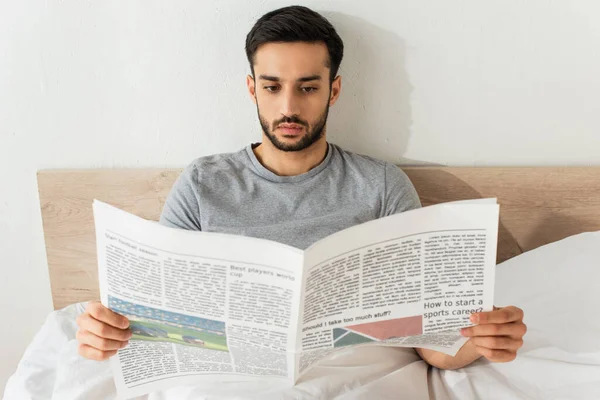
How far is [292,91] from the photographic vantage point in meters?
1.10

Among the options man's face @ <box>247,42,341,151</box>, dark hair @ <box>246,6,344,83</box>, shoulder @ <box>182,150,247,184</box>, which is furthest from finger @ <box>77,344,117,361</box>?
dark hair @ <box>246,6,344,83</box>

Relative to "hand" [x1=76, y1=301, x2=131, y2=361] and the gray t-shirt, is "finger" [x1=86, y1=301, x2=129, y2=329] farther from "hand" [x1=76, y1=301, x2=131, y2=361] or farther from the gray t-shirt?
the gray t-shirt

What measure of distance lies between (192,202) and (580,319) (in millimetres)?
766

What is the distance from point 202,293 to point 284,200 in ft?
1.23

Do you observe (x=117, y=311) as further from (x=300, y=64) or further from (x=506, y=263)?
(x=506, y=263)

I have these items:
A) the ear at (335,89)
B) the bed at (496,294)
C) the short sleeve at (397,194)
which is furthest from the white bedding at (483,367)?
the ear at (335,89)

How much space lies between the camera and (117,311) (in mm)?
862

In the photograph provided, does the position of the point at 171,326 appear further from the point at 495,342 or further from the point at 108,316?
the point at 495,342

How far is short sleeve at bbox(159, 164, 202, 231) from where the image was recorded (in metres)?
1.15

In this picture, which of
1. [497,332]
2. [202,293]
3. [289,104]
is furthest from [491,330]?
[289,104]

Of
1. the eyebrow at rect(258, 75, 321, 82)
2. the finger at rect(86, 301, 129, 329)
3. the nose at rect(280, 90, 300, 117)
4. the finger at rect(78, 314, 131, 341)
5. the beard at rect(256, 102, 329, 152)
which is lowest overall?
the finger at rect(78, 314, 131, 341)

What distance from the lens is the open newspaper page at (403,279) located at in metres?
0.82

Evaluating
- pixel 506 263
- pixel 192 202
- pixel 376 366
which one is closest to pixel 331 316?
pixel 376 366

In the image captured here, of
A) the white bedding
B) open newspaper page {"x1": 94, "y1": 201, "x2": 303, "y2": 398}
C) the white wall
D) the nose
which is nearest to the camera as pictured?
open newspaper page {"x1": 94, "y1": 201, "x2": 303, "y2": 398}
